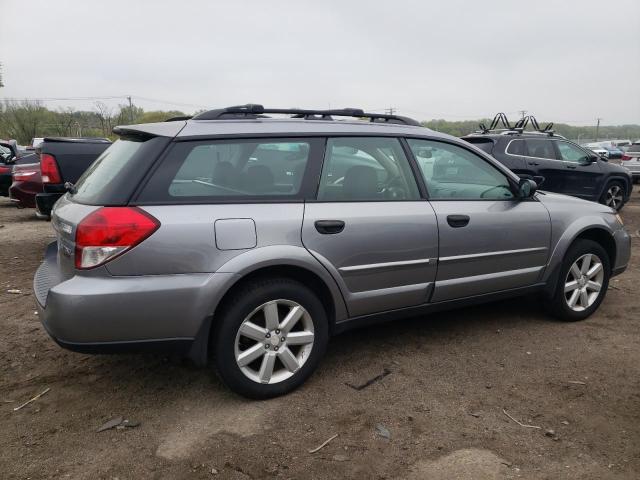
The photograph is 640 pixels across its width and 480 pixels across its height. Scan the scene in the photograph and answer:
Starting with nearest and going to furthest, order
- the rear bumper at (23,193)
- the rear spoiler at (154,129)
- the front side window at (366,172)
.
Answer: the rear spoiler at (154,129) < the front side window at (366,172) < the rear bumper at (23,193)

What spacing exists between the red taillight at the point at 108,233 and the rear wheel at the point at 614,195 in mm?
10574

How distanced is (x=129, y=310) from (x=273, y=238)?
2.71ft

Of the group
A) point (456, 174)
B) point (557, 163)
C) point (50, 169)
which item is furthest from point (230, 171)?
point (557, 163)

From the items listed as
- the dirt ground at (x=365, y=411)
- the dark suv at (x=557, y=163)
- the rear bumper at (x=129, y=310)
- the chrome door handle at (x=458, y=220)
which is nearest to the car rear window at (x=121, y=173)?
the rear bumper at (x=129, y=310)

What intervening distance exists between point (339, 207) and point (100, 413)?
5.85 ft

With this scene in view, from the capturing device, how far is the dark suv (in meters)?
9.67

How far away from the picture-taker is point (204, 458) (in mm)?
2521

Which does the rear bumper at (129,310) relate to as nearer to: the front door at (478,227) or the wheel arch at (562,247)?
the front door at (478,227)

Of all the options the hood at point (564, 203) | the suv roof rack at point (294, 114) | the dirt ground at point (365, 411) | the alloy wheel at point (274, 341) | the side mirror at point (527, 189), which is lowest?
the dirt ground at point (365, 411)

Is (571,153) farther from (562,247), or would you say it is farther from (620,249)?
(562,247)

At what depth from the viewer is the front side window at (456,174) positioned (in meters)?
3.67

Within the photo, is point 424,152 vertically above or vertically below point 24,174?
above

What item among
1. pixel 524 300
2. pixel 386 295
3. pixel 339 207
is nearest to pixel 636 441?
pixel 386 295

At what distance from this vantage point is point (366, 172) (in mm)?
3391
